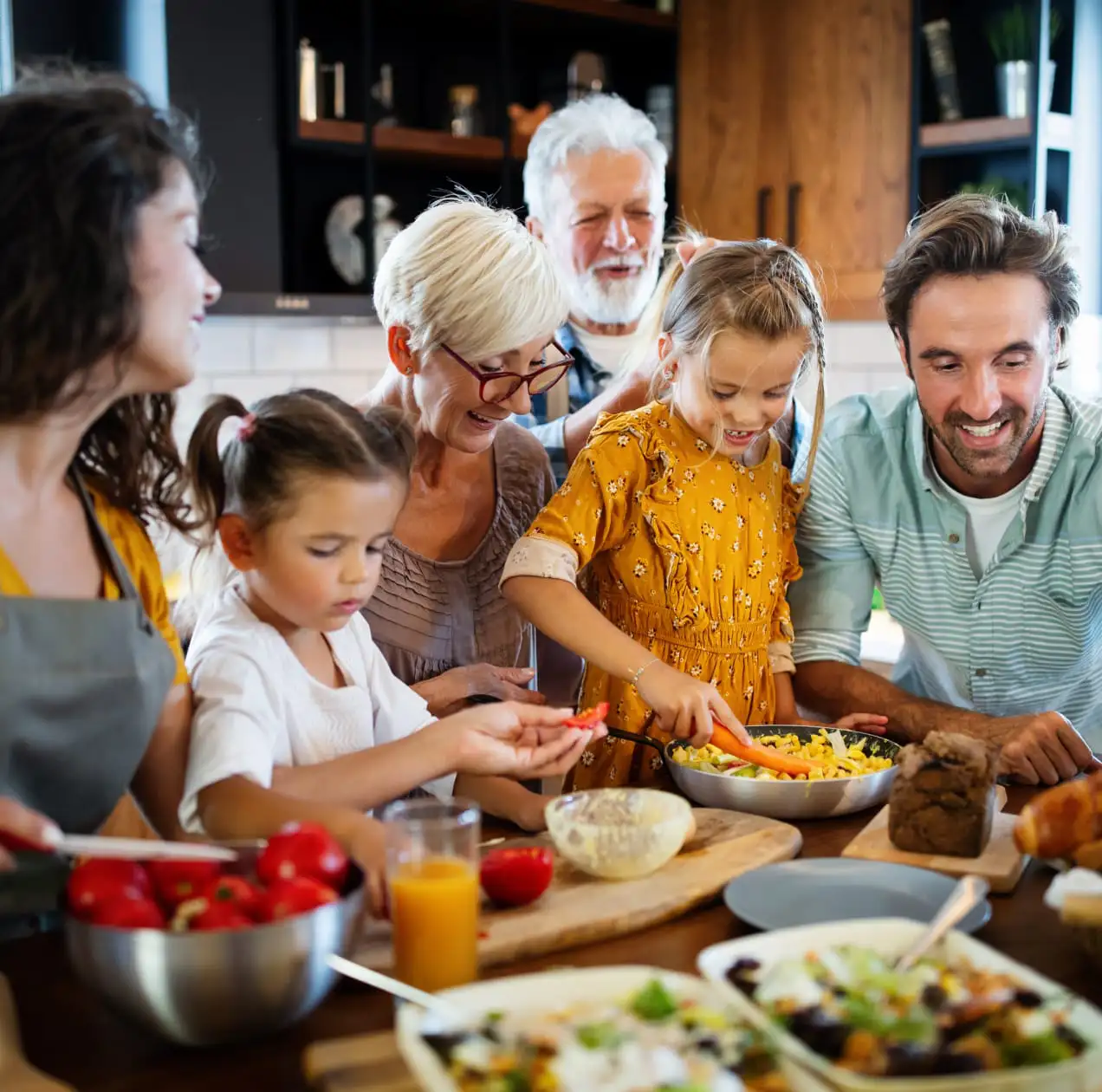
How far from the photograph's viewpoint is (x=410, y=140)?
3771 millimetres

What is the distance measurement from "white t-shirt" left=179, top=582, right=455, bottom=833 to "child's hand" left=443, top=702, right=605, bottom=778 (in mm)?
159

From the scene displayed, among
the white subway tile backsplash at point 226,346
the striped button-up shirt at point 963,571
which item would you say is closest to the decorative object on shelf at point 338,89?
the white subway tile backsplash at point 226,346

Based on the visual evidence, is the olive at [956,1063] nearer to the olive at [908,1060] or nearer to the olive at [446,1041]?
the olive at [908,1060]

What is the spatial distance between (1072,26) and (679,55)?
1.19 metres

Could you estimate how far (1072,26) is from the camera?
356 cm

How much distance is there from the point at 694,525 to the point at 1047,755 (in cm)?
63

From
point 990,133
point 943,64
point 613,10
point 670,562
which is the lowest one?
point 670,562

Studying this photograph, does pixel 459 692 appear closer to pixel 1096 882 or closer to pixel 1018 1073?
pixel 1096 882

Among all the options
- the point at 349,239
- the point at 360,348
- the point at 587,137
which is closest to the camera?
the point at 587,137

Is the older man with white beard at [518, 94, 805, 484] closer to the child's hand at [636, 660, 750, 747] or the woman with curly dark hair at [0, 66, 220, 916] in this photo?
the child's hand at [636, 660, 750, 747]

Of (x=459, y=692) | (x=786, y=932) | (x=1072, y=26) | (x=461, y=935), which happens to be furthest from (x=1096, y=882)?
(x=1072, y=26)

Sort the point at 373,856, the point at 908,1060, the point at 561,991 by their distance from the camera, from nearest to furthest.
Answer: the point at 908,1060 < the point at 561,991 < the point at 373,856

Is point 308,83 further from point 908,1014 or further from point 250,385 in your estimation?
point 908,1014

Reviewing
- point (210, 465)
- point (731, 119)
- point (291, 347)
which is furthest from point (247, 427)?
point (731, 119)
